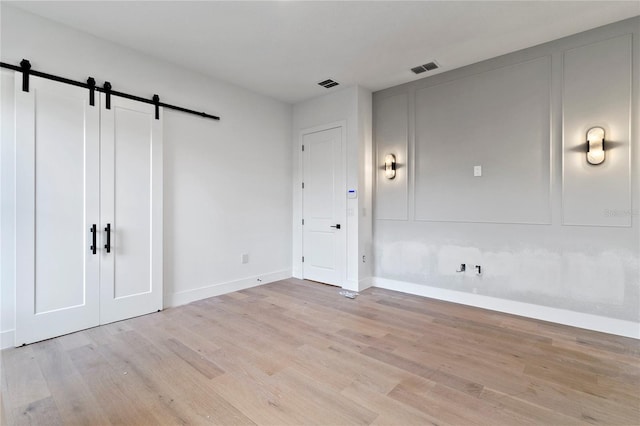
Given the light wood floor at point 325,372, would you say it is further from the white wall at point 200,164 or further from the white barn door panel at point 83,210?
the white wall at point 200,164

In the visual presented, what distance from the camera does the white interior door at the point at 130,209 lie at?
127 inches

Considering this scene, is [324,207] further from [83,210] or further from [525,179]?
[83,210]

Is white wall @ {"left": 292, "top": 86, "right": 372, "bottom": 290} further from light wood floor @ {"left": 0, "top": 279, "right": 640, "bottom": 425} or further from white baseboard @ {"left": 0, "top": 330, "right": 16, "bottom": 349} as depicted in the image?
white baseboard @ {"left": 0, "top": 330, "right": 16, "bottom": 349}

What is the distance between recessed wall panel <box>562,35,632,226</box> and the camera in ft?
9.76

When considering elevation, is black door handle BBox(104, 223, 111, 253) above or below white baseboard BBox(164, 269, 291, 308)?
above

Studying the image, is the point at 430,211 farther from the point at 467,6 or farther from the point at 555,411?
the point at 555,411

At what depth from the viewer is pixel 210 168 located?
422 centimetres

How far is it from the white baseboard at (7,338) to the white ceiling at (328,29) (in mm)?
2939

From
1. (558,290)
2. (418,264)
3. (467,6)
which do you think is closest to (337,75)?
(467,6)

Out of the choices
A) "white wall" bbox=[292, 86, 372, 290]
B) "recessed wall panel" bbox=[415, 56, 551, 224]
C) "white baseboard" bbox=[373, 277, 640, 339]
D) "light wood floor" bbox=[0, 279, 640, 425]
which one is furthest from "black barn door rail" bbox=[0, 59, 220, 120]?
"white baseboard" bbox=[373, 277, 640, 339]

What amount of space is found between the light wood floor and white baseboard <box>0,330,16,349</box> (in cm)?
10

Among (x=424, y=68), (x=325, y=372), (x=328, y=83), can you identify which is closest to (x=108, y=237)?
(x=325, y=372)

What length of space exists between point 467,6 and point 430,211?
2.40 metres

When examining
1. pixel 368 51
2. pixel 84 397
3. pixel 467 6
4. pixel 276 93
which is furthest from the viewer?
pixel 276 93
